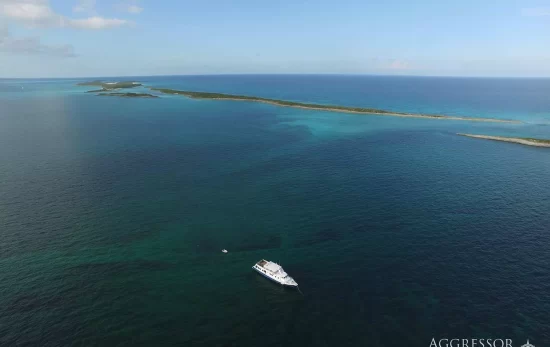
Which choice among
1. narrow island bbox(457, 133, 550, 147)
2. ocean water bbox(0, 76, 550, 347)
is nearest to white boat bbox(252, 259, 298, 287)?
ocean water bbox(0, 76, 550, 347)

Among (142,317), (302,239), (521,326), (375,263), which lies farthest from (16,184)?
(521,326)

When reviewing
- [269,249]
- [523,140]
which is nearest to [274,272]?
[269,249]

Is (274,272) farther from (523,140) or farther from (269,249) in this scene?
(523,140)

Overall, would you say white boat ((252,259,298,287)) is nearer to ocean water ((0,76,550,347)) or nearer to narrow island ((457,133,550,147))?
ocean water ((0,76,550,347))

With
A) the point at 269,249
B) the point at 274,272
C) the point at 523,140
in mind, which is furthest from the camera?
the point at 523,140

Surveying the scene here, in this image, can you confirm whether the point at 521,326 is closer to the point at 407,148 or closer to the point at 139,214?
the point at 139,214
